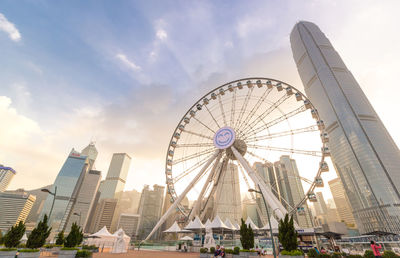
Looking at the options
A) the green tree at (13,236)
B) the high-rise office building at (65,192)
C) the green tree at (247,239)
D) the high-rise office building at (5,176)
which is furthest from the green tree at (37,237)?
the high-rise office building at (5,176)

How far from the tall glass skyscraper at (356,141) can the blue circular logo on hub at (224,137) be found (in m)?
84.6

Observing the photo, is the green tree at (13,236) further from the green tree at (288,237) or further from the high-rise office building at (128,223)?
the high-rise office building at (128,223)

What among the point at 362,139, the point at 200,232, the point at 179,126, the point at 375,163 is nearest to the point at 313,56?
the point at 362,139

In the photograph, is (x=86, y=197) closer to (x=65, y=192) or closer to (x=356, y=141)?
(x=65, y=192)

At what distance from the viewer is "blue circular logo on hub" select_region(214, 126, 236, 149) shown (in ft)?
88.5

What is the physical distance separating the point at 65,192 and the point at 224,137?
172 meters

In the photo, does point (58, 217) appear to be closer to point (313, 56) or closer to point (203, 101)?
point (203, 101)

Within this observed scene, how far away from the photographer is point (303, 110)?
1041 inches

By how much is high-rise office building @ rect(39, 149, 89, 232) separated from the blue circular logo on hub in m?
166

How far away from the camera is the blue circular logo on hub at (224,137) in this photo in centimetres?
2697

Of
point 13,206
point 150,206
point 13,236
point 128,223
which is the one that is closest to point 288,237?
point 13,236

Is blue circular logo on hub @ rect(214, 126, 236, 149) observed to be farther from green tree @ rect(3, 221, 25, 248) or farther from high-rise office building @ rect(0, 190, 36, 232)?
high-rise office building @ rect(0, 190, 36, 232)

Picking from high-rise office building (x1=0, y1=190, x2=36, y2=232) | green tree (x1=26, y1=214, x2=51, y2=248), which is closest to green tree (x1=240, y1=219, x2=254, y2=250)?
green tree (x1=26, y1=214, x2=51, y2=248)

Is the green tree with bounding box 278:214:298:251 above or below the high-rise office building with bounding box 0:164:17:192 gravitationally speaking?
below
